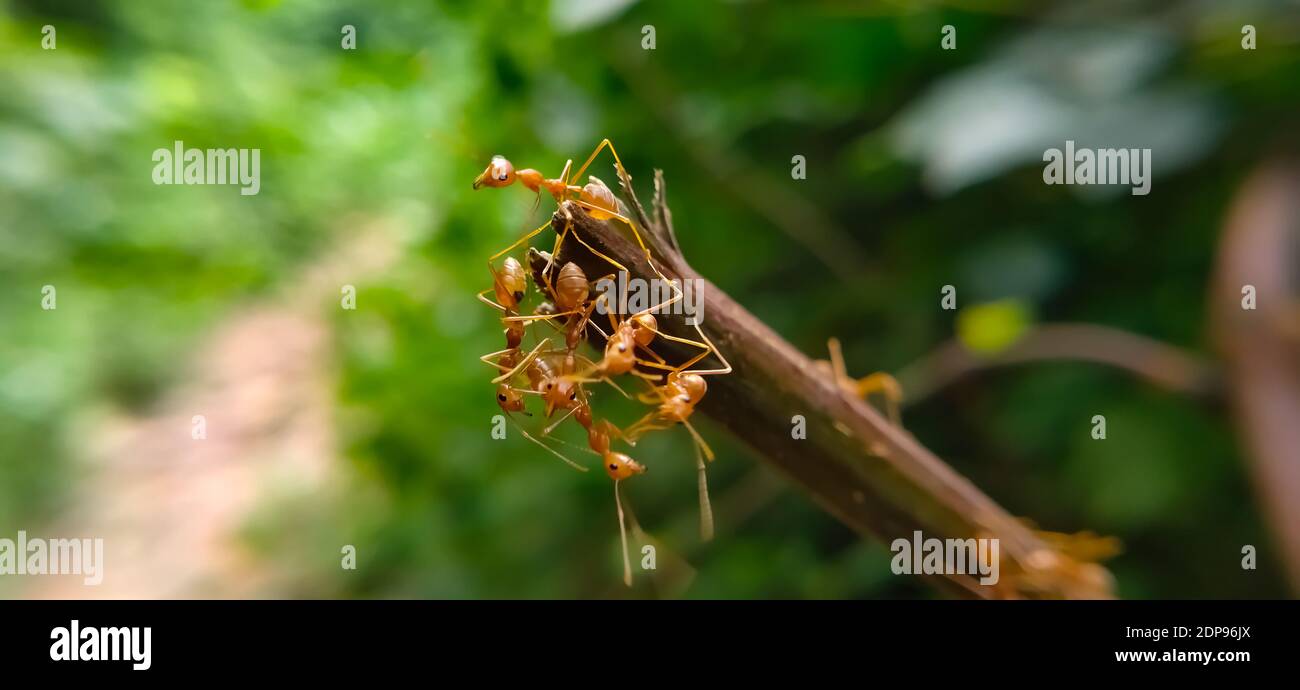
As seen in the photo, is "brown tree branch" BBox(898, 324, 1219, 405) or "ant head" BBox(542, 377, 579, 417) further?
"brown tree branch" BBox(898, 324, 1219, 405)

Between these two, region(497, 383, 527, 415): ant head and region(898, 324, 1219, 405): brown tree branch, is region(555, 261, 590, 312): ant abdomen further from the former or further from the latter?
region(898, 324, 1219, 405): brown tree branch

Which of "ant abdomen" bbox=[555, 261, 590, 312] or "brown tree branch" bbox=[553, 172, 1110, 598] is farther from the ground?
"ant abdomen" bbox=[555, 261, 590, 312]

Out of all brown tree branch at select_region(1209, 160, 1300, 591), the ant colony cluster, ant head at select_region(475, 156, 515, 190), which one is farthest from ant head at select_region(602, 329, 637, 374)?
brown tree branch at select_region(1209, 160, 1300, 591)

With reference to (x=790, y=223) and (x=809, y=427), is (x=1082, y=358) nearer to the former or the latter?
(x=790, y=223)

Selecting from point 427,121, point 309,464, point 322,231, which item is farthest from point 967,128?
point 309,464

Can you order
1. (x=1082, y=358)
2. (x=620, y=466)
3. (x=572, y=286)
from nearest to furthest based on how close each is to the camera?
1. (x=572, y=286)
2. (x=620, y=466)
3. (x=1082, y=358)

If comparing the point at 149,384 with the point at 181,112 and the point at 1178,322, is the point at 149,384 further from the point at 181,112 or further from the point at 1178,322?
the point at 1178,322

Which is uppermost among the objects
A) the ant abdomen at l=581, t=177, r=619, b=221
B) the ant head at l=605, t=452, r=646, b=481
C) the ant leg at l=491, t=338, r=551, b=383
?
the ant abdomen at l=581, t=177, r=619, b=221

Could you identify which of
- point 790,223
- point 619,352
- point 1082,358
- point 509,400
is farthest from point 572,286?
point 1082,358

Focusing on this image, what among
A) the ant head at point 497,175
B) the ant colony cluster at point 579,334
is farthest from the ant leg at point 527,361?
the ant head at point 497,175
